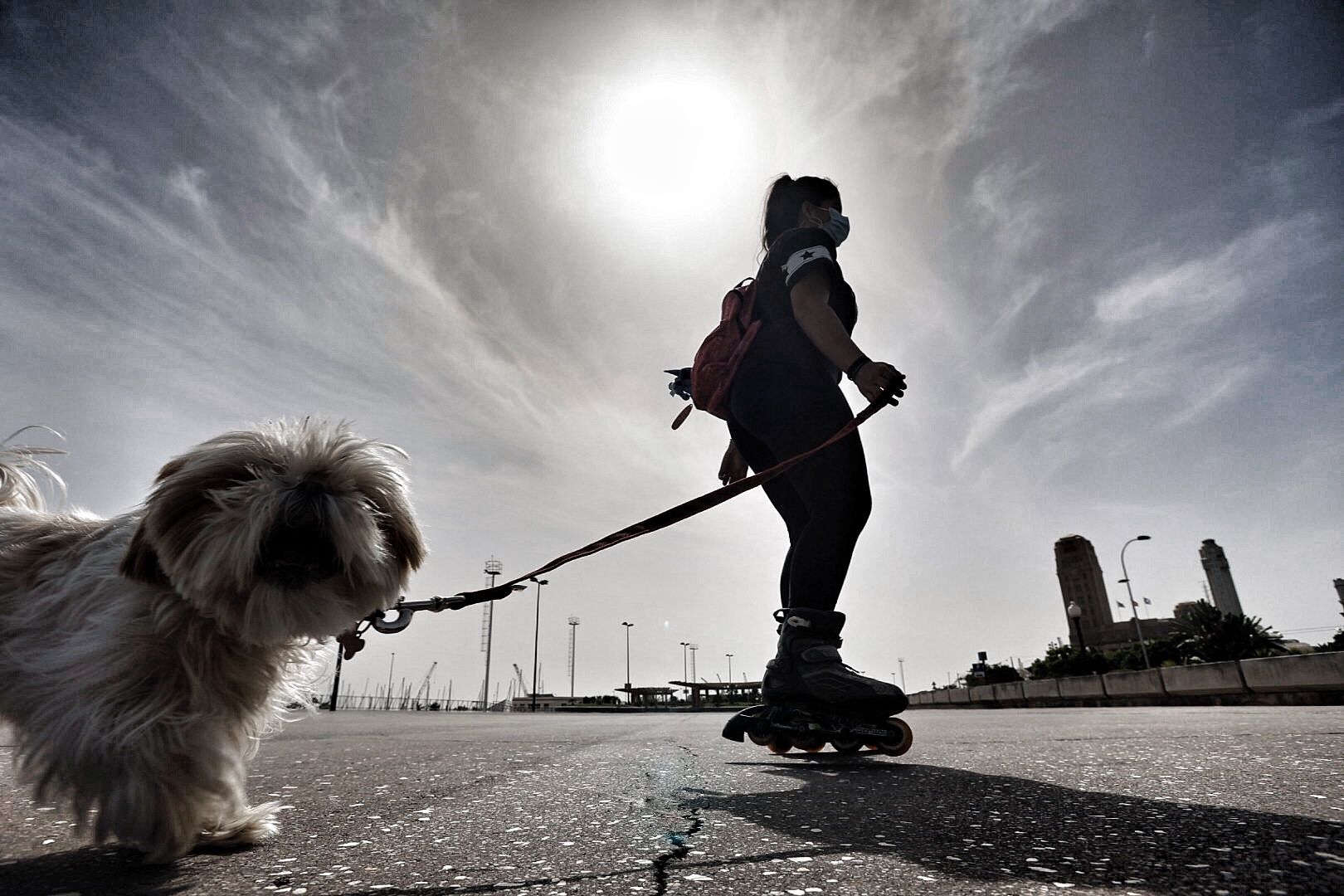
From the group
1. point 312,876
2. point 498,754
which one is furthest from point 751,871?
point 498,754

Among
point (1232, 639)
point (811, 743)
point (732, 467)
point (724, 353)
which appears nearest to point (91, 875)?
point (811, 743)

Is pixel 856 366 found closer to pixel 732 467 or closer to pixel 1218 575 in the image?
pixel 732 467

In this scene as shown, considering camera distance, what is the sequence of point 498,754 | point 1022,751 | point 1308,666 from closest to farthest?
point 1022,751 < point 498,754 < point 1308,666

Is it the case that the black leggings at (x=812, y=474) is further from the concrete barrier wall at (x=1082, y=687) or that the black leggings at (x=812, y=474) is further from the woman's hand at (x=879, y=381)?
the concrete barrier wall at (x=1082, y=687)

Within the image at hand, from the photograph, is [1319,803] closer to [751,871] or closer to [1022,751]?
[751,871]

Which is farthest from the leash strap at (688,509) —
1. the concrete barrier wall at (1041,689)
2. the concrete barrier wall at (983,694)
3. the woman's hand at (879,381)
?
the concrete barrier wall at (983,694)

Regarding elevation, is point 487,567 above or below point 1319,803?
above

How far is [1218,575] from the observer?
147m

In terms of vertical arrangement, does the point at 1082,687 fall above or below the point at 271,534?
below

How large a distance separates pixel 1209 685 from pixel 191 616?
1932 centimetres

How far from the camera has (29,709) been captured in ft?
6.98

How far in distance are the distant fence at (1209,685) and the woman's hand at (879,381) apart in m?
13.3

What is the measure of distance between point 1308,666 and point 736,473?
519 inches

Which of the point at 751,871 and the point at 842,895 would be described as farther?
the point at 751,871
